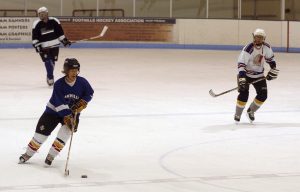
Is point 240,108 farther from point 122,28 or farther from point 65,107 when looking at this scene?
point 122,28

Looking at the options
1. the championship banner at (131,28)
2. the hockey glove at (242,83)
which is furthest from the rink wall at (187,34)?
the hockey glove at (242,83)

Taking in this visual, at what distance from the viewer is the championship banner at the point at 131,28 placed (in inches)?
842

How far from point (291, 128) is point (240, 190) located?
3390 mm

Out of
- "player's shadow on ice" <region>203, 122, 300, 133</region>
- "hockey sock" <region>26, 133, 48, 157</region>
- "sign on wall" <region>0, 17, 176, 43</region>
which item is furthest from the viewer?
"sign on wall" <region>0, 17, 176, 43</region>

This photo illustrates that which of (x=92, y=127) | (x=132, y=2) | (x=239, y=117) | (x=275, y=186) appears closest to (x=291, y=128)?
(x=239, y=117)

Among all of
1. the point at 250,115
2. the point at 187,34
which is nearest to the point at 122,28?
the point at 187,34

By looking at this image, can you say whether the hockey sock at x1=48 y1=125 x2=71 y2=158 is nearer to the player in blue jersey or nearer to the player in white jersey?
the player in blue jersey

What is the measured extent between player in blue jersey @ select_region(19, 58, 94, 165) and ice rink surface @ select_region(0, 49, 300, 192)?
0.19 m

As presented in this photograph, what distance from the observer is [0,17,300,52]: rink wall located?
818 inches

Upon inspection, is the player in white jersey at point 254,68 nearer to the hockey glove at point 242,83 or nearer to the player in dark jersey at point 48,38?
the hockey glove at point 242,83

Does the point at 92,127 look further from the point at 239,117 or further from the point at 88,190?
the point at 88,190

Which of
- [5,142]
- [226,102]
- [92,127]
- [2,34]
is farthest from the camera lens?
[2,34]

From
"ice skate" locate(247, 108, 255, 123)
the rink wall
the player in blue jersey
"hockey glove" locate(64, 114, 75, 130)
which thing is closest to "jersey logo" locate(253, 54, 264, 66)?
"ice skate" locate(247, 108, 255, 123)

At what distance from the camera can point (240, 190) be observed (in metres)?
6.25
